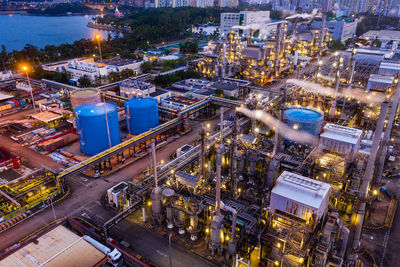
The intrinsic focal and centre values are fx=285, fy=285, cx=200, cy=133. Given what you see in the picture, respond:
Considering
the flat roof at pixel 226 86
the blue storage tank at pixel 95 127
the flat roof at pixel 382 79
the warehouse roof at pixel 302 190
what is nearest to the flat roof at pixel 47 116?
the blue storage tank at pixel 95 127

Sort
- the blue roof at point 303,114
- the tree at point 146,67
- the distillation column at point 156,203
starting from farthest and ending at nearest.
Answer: the tree at point 146,67
the blue roof at point 303,114
the distillation column at point 156,203

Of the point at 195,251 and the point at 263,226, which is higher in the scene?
the point at 263,226

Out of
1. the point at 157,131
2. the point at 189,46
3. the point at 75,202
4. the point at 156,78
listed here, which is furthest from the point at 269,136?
the point at 189,46

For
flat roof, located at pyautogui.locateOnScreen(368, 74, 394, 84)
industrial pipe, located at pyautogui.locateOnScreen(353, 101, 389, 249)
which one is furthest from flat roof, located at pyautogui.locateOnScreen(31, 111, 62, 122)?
flat roof, located at pyautogui.locateOnScreen(368, 74, 394, 84)

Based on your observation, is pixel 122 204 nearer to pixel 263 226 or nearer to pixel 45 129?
pixel 263 226

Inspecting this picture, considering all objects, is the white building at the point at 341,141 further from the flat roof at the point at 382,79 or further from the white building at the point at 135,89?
the white building at the point at 135,89

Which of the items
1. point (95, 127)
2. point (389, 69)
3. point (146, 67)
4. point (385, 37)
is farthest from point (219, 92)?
point (385, 37)
